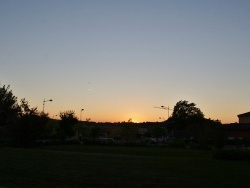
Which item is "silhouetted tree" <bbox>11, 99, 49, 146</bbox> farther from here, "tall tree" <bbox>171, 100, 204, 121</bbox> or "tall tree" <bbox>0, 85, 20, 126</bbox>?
"tall tree" <bbox>171, 100, 204, 121</bbox>

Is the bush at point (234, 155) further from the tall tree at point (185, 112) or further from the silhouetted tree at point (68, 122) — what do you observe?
the tall tree at point (185, 112)

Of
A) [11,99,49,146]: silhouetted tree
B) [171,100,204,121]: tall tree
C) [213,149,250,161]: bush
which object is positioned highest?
[171,100,204,121]: tall tree

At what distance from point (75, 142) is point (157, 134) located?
53338 millimetres

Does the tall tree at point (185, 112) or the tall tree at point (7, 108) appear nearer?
the tall tree at point (7, 108)

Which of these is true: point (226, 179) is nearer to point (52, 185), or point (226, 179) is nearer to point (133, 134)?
point (52, 185)

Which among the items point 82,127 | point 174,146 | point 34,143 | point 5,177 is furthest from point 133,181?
point 82,127

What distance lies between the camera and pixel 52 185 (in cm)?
1534

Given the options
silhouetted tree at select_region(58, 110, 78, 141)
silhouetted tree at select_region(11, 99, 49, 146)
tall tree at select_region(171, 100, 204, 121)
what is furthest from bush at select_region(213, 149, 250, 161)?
tall tree at select_region(171, 100, 204, 121)

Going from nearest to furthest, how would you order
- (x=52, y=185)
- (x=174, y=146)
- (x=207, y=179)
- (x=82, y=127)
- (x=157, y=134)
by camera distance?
(x=52, y=185)
(x=207, y=179)
(x=174, y=146)
(x=82, y=127)
(x=157, y=134)

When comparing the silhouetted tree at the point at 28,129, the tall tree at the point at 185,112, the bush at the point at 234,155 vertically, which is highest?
→ the tall tree at the point at 185,112

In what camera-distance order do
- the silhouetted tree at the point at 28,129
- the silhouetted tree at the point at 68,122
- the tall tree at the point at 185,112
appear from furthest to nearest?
1. the tall tree at the point at 185,112
2. the silhouetted tree at the point at 68,122
3. the silhouetted tree at the point at 28,129

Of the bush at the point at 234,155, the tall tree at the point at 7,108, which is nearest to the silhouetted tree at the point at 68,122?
the tall tree at the point at 7,108

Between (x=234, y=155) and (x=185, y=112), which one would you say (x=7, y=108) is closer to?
(x=234, y=155)

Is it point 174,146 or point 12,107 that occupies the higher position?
point 12,107
